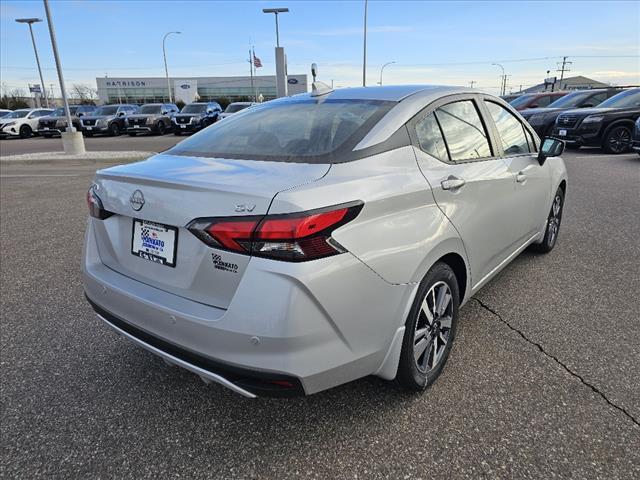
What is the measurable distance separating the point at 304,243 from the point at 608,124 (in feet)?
44.4

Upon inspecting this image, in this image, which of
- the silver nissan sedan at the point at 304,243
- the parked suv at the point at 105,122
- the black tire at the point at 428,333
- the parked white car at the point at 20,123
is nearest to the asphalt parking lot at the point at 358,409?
the black tire at the point at 428,333

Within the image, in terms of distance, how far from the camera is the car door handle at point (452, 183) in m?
2.43

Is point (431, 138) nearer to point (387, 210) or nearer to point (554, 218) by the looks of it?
point (387, 210)

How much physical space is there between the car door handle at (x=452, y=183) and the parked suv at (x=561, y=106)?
13.4m

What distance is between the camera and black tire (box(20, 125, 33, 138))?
1057 inches

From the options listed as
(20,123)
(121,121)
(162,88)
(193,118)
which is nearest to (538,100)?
(193,118)

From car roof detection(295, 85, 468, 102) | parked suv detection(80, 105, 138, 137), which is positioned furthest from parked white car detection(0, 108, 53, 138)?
car roof detection(295, 85, 468, 102)

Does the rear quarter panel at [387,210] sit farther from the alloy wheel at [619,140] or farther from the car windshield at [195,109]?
the car windshield at [195,109]

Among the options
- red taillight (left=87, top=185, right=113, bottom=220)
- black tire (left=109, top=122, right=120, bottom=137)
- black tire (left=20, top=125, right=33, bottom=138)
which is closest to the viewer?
red taillight (left=87, top=185, right=113, bottom=220)

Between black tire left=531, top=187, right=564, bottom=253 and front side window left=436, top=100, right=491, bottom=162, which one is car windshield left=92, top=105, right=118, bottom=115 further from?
front side window left=436, top=100, right=491, bottom=162

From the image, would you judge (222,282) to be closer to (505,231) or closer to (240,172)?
(240,172)

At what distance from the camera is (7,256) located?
4.88m

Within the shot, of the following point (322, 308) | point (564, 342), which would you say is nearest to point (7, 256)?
point (322, 308)

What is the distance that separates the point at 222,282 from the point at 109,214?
0.87m
